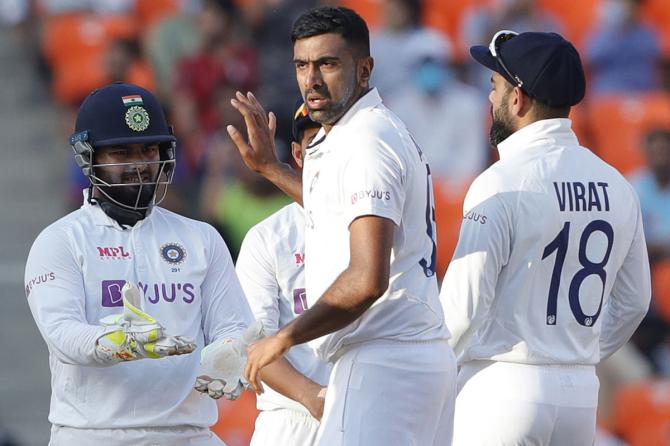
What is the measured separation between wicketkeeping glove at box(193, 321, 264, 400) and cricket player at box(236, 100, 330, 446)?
999 mm

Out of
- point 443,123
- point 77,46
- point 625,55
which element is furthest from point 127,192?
point 625,55

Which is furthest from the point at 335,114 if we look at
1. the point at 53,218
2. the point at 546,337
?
the point at 53,218

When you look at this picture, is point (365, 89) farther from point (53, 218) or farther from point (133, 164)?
point (53, 218)

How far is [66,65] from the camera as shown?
1287cm

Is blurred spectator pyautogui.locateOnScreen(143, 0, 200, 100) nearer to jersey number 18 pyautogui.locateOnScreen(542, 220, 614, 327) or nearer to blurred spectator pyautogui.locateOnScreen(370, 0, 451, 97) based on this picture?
blurred spectator pyautogui.locateOnScreen(370, 0, 451, 97)

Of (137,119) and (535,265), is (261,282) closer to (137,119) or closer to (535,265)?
(137,119)

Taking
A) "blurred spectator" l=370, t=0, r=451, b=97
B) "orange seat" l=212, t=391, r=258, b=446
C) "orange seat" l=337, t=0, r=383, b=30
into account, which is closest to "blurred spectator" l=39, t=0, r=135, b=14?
"orange seat" l=337, t=0, r=383, b=30

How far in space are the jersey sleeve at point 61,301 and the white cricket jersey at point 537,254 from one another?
1.36 metres

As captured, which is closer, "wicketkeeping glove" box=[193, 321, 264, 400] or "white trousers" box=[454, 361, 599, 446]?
"wicketkeeping glove" box=[193, 321, 264, 400]

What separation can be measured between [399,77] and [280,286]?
6323 millimetres

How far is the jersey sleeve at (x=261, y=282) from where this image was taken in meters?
6.09

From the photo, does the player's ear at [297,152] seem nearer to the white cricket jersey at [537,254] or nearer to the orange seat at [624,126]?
the white cricket jersey at [537,254]

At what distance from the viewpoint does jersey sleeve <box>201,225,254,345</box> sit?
208 inches

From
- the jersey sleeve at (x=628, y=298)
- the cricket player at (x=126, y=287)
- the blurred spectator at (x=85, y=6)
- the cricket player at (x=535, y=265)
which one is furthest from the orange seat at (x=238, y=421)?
the blurred spectator at (x=85, y=6)
